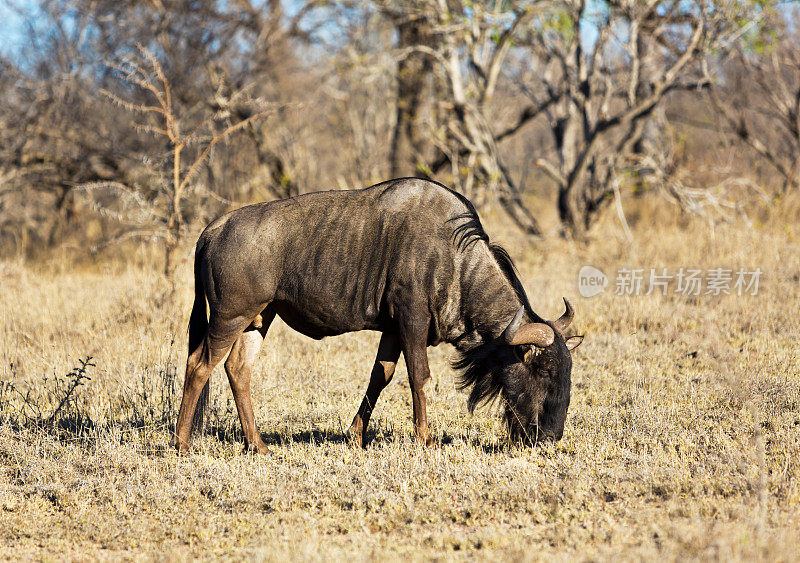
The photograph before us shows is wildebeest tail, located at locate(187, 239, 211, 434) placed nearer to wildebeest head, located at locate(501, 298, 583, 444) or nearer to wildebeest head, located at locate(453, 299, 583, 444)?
wildebeest head, located at locate(453, 299, 583, 444)

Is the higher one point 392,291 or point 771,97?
point 771,97

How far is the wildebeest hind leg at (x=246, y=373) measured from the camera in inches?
226

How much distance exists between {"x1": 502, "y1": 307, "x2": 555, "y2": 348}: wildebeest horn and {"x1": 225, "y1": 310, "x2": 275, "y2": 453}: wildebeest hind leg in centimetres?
195

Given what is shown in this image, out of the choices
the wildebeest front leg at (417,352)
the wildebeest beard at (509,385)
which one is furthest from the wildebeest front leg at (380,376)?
the wildebeest beard at (509,385)

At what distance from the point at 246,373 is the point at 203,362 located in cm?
37

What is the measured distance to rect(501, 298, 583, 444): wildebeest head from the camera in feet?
17.3

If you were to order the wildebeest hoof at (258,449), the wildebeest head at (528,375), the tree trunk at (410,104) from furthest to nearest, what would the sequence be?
the tree trunk at (410,104)
the wildebeest hoof at (258,449)
the wildebeest head at (528,375)

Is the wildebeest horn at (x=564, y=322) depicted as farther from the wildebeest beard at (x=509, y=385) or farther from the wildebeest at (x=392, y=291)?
the wildebeest beard at (x=509, y=385)

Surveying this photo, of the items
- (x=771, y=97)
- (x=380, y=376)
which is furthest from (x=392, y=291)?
(x=771, y=97)

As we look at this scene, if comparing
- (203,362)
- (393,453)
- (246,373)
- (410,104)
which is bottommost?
(393,453)

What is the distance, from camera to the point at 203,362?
5.64 metres

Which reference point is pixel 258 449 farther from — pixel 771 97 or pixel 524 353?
pixel 771 97

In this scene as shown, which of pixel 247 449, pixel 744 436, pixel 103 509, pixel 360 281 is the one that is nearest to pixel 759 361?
pixel 744 436

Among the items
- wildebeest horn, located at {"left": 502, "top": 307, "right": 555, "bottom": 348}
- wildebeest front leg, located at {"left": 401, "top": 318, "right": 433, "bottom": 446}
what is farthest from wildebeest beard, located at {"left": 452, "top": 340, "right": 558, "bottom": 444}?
wildebeest front leg, located at {"left": 401, "top": 318, "right": 433, "bottom": 446}
